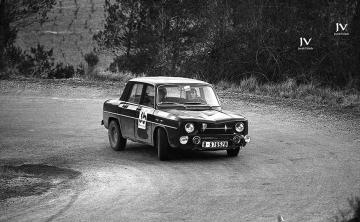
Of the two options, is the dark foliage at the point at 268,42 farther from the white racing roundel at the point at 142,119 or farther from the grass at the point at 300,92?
the white racing roundel at the point at 142,119

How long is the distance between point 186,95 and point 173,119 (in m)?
1.27

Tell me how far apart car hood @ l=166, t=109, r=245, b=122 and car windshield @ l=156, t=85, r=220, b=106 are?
0.41m

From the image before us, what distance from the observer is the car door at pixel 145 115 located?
48.5 feet

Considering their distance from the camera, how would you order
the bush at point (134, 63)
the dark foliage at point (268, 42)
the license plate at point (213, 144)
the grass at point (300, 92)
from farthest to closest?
the bush at point (134, 63), the dark foliage at point (268, 42), the grass at point (300, 92), the license plate at point (213, 144)

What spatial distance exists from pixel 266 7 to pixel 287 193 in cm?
1994

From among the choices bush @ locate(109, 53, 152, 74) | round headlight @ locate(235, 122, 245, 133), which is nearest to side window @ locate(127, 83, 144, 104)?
round headlight @ locate(235, 122, 245, 133)

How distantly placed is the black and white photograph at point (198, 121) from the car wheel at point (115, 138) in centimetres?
2

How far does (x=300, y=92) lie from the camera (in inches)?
1048

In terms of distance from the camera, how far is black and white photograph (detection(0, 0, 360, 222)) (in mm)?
10836

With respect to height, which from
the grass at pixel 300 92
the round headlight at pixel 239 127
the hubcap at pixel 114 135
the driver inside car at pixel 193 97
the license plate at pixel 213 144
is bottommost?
the grass at pixel 300 92

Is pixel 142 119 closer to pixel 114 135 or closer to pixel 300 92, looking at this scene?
pixel 114 135

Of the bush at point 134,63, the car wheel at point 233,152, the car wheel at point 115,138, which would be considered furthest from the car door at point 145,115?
the bush at point 134,63

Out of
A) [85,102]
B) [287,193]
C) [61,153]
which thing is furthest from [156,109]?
[85,102]

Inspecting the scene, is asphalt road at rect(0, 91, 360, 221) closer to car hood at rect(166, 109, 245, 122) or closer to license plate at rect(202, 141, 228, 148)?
license plate at rect(202, 141, 228, 148)
